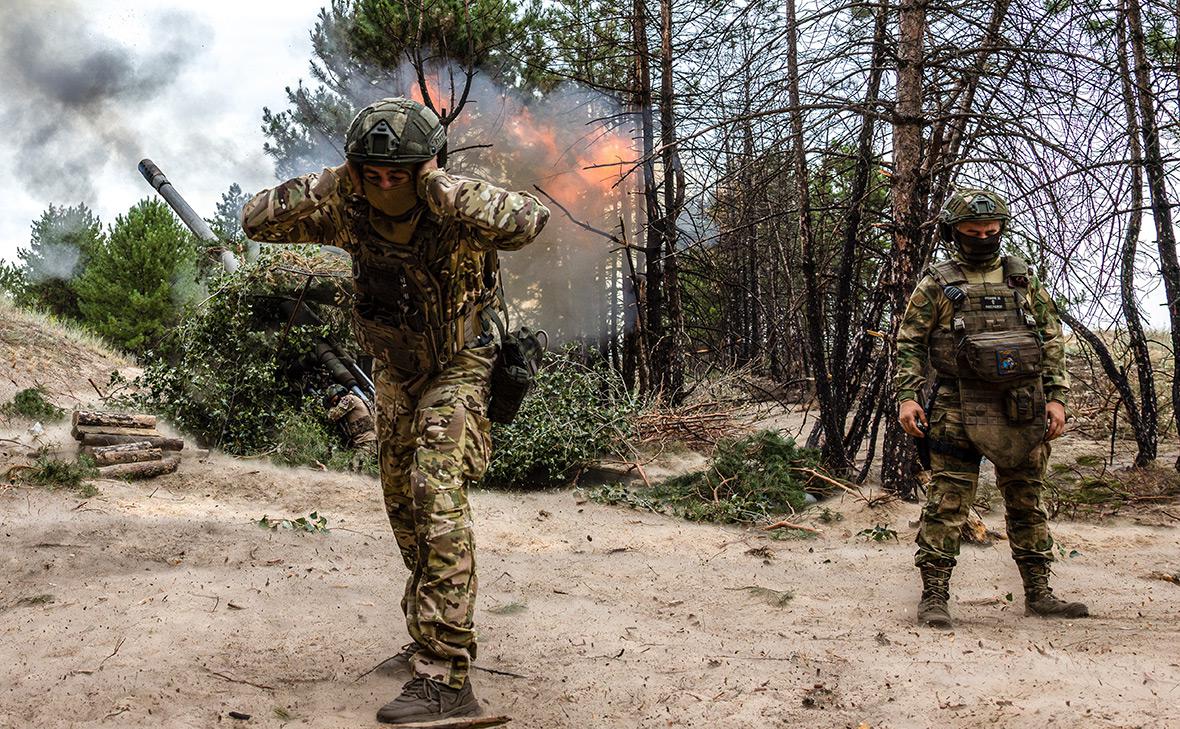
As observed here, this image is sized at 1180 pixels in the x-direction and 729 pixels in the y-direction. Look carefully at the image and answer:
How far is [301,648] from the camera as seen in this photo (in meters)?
4.08

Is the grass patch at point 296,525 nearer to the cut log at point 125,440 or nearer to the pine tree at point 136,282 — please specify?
the cut log at point 125,440

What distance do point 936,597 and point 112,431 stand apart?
21.7 ft

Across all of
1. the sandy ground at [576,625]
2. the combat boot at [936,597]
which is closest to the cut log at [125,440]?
the sandy ground at [576,625]

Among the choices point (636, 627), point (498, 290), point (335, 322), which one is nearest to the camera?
point (498, 290)

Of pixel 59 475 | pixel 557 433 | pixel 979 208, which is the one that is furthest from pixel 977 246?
pixel 59 475

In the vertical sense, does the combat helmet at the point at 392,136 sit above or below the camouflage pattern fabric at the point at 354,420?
above

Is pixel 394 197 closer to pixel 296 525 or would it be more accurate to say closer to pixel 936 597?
pixel 936 597

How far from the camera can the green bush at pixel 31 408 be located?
858cm

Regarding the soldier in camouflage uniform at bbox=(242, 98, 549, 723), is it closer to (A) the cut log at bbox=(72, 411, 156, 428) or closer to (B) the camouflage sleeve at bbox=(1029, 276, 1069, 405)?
(B) the camouflage sleeve at bbox=(1029, 276, 1069, 405)

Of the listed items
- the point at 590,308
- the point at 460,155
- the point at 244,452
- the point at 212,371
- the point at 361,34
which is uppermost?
the point at 361,34

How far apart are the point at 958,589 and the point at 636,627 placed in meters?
2.04

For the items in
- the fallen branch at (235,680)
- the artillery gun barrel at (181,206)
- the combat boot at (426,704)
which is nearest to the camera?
the combat boot at (426,704)

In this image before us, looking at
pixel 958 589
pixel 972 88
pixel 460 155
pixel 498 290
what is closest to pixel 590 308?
pixel 460 155

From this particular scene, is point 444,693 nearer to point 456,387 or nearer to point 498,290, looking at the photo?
point 456,387
